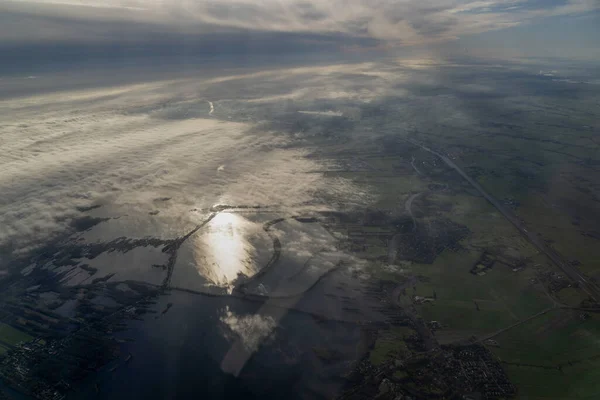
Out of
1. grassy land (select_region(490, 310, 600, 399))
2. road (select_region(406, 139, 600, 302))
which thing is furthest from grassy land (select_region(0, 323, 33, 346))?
road (select_region(406, 139, 600, 302))

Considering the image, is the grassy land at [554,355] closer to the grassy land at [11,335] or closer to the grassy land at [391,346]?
the grassy land at [391,346]

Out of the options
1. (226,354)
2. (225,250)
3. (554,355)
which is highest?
(225,250)

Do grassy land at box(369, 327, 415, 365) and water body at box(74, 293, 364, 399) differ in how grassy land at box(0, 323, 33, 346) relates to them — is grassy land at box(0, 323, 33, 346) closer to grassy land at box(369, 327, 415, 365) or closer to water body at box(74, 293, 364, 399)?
water body at box(74, 293, 364, 399)

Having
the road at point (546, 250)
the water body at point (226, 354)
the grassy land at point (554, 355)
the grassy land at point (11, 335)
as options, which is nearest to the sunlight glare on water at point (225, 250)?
the water body at point (226, 354)

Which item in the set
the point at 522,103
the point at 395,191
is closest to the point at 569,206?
the point at 395,191

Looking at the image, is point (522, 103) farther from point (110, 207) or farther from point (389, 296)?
point (110, 207)

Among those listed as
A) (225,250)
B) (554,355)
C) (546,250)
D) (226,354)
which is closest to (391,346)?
(554,355)

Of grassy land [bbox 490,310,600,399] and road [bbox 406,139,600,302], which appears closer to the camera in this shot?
grassy land [bbox 490,310,600,399]

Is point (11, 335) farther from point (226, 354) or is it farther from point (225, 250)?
point (225, 250)

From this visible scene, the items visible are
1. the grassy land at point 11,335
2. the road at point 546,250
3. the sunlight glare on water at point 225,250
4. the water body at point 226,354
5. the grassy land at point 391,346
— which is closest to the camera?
the water body at point 226,354

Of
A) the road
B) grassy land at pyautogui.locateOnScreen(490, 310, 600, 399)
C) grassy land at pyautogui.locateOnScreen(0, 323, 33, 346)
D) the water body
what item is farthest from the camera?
the road

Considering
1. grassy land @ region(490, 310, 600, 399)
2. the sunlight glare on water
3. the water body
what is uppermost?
the sunlight glare on water

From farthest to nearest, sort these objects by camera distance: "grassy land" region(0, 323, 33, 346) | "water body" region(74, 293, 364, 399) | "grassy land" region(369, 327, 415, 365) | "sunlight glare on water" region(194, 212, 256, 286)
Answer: "sunlight glare on water" region(194, 212, 256, 286), "grassy land" region(0, 323, 33, 346), "grassy land" region(369, 327, 415, 365), "water body" region(74, 293, 364, 399)

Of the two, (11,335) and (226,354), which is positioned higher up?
(11,335)
